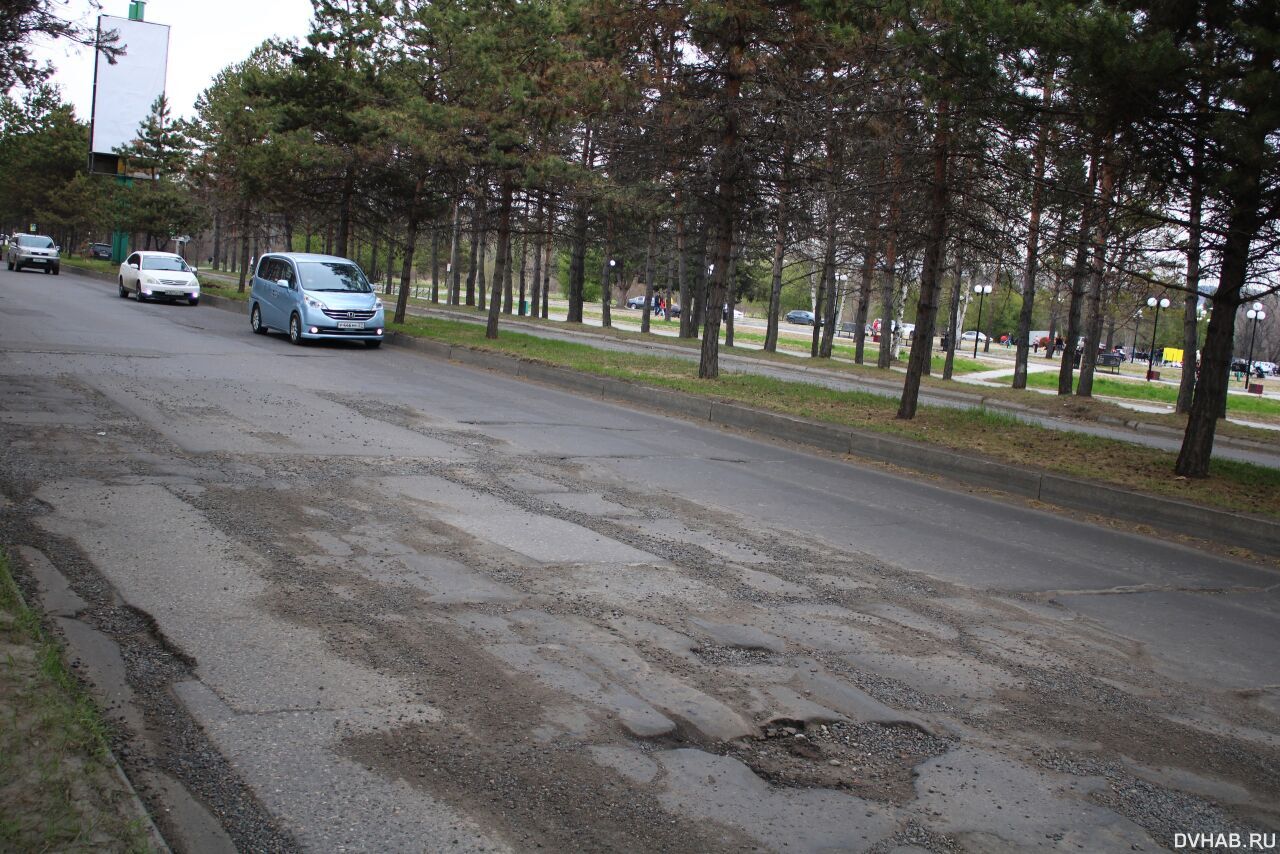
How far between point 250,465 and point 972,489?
→ 732cm

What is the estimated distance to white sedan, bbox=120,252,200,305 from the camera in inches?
1276

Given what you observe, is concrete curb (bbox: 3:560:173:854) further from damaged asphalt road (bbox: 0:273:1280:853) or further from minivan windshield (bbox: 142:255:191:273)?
minivan windshield (bbox: 142:255:191:273)

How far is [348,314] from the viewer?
22.1 metres

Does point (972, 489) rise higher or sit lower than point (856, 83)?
lower

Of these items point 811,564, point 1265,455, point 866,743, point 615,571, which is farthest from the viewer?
point 1265,455

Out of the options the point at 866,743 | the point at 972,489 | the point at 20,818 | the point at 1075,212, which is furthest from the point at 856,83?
the point at 20,818

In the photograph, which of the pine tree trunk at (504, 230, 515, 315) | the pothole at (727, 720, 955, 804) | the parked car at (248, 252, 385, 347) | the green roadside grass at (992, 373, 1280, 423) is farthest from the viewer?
the pine tree trunk at (504, 230, 515, 315)

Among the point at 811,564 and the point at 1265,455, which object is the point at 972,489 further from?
the point at 1265,455

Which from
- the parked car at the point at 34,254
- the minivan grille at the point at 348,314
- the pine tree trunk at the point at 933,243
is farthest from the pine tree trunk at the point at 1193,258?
the parked car at the point at 34,254

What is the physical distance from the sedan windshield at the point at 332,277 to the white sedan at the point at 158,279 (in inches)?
454

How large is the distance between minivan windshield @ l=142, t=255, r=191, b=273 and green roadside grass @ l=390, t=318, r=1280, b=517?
624 inches

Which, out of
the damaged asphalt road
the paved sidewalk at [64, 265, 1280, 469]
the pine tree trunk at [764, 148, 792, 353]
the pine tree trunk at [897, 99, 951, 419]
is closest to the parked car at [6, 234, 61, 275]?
the paved sidewalk at [64, 265, 1280, 469]

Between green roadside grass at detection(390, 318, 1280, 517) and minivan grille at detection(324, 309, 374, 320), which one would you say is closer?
green roadside grass at detection(390, 318, 1280, 517)

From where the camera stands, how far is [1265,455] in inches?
764
